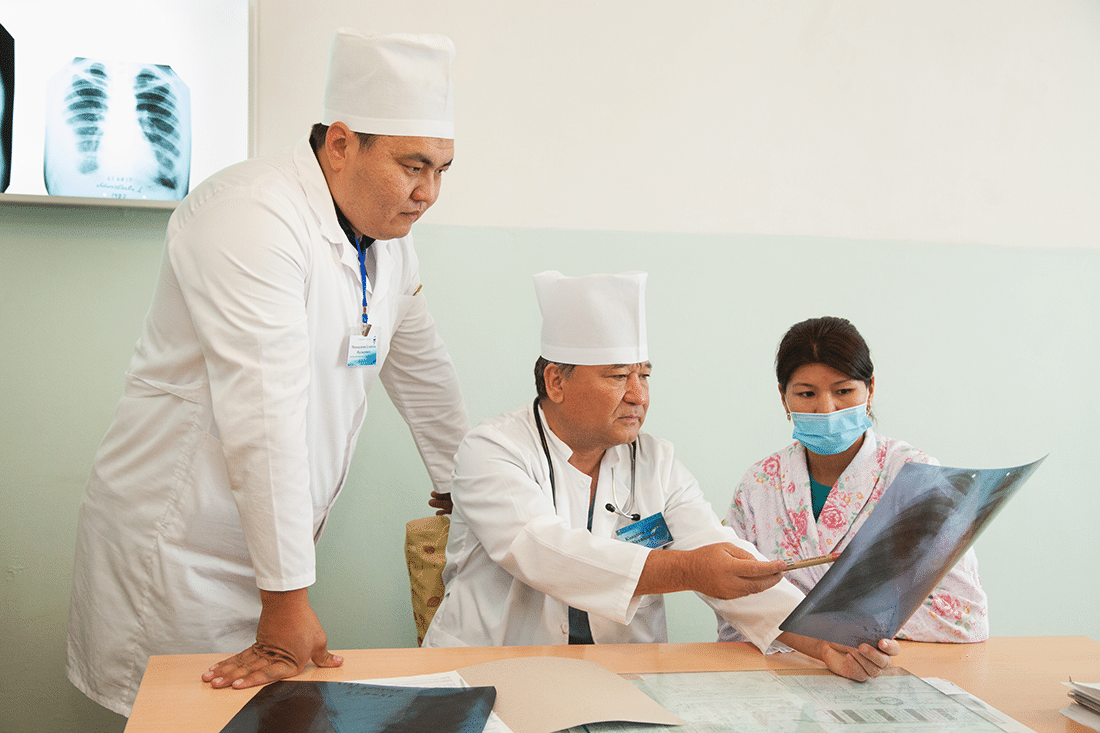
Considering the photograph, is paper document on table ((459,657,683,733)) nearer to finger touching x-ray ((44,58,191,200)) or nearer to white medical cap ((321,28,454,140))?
white medical cap ((321,28,454,140))

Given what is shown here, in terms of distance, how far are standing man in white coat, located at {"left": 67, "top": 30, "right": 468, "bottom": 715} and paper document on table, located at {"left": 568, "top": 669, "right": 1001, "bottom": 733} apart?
1.71 ft

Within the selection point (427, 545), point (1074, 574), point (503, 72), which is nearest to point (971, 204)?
point (1074, 574)

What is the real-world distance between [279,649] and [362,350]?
60cm

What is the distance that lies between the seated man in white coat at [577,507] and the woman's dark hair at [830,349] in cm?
38

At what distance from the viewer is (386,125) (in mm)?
1524

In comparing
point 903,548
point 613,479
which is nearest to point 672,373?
point 613,479

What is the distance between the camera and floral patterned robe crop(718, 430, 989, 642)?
1.86 metres

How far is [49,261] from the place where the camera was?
2.21 m

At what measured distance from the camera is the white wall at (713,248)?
7.33ft

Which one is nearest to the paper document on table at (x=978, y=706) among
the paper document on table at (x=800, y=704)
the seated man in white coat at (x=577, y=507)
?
the paper document on table at (x=800, y=704)

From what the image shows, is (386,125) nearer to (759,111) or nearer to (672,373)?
(672,373)

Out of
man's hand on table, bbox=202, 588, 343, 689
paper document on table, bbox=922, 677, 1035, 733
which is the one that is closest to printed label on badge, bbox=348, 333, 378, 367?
man's hand on table, bbox=202, 588, 343, 689

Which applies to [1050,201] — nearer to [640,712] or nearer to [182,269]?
[640,712]

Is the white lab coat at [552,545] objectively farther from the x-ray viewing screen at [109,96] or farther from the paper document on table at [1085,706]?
the x-ray viewing screen at [109,96]
